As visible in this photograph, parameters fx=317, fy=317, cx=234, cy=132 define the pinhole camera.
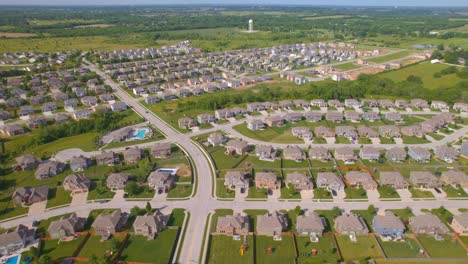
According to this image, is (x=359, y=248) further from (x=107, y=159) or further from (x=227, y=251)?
(x=107, y=159)

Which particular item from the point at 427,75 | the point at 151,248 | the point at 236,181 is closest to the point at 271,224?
the point at 236,181

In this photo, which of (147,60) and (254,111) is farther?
(147,60)

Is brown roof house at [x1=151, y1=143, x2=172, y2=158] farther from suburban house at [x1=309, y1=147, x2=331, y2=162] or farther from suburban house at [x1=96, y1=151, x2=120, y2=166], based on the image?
suburban house at [x1=309, y1=147, x2=331, y2=162]

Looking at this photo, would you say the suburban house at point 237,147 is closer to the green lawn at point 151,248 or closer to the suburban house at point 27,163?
the green lawn at point 151,248

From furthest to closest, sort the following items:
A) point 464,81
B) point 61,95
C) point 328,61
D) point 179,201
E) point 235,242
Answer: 1. point 328,61
2. point 464,81
3. point 61,95
4. point 179,201
5. point 235,242

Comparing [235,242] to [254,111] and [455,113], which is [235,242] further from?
[455,113]

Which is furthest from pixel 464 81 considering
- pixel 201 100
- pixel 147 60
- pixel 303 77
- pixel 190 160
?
pixel 147 60
